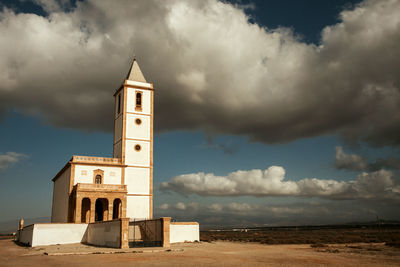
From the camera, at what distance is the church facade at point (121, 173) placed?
34.7 m

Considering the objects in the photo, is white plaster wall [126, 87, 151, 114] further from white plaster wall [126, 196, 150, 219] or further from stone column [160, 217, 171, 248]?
stone column [160, 217, 171, 248]

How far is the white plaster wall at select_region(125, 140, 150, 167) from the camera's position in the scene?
39.4 m

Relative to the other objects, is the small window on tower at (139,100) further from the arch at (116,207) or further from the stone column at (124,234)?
the stone column at (124,234)

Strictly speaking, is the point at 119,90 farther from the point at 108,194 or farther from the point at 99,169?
the point at 108,194

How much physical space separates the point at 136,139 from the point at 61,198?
11.2 metres

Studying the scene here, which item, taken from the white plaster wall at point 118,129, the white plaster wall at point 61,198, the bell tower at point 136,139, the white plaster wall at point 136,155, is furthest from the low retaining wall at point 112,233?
the white plaster wall at point 118,129

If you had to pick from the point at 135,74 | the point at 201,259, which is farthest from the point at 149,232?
the point at 135,74

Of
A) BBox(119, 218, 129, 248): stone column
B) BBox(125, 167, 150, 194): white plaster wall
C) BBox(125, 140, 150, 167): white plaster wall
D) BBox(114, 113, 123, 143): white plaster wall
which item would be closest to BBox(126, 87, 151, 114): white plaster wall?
BBox(114, 113, 123, 143): white plaster wall

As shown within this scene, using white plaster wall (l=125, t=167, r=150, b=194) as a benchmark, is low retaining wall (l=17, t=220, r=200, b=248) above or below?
below

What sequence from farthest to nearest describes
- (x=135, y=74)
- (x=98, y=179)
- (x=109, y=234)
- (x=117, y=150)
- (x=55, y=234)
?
(x=135, y=74)
(x=117, y=150)
(x=98, y=179)
(x=55, y=234)
(x=109, y=234)

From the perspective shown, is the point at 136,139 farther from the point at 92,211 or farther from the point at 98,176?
the point at 92,211

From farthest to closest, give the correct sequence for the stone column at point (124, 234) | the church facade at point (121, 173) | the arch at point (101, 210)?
the arch at point (101, 210) < the church facade at point (121, 173) < the stone column at point (124, 234)

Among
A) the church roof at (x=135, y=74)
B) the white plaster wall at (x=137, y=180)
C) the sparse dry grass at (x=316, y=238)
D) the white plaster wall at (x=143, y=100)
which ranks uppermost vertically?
the church roof at (x=135, y=74)

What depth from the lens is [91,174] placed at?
3669 centimetres
